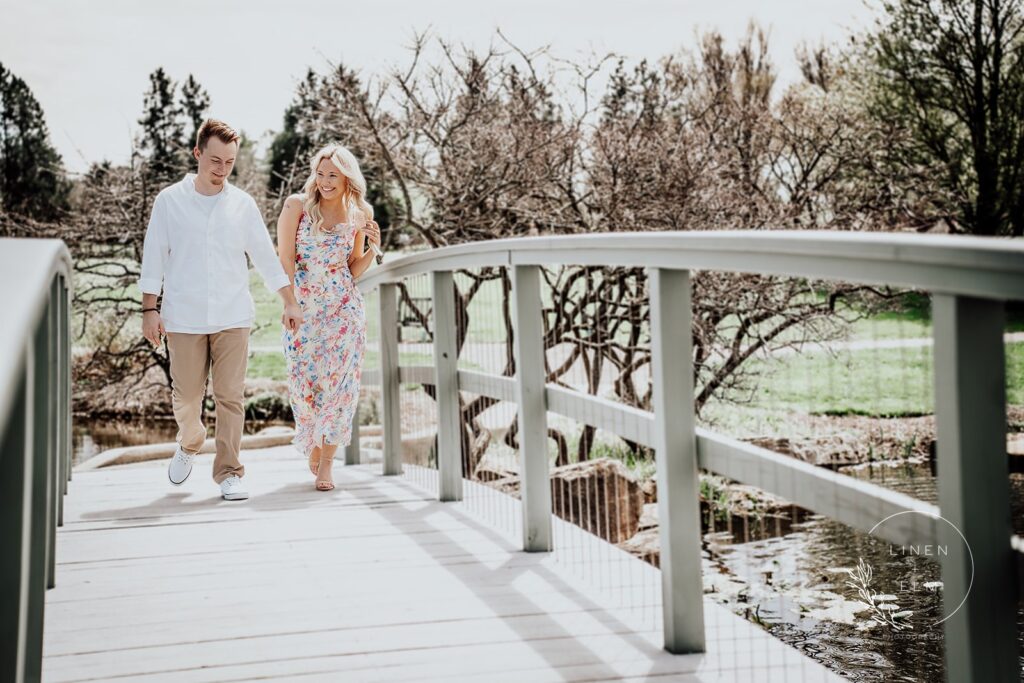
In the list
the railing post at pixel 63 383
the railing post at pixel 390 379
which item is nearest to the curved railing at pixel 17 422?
the railing post at pixel 63 383

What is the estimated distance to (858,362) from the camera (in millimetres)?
2453

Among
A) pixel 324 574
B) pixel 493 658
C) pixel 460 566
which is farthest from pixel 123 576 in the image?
pixel 493 658

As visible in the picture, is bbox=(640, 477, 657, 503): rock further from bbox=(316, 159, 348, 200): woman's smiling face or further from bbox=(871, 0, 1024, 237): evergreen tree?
bbox=(871, 0, 1024, 237): evergreen tree

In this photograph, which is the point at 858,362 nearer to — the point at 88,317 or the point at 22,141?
the point at 88,317

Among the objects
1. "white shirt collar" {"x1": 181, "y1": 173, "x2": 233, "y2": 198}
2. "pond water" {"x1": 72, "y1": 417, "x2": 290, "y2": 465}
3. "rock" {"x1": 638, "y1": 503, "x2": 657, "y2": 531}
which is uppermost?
"white shirt collar" {"x1": 181, "y1": 173, "x2": 233, "y2": 198}

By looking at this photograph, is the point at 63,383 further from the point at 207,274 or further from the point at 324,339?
the point at 324,339

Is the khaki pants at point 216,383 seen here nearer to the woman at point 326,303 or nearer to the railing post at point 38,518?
the woman at point 326,303

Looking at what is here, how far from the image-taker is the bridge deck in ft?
9.46

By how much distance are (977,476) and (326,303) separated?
13.6ft

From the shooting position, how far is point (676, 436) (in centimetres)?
280

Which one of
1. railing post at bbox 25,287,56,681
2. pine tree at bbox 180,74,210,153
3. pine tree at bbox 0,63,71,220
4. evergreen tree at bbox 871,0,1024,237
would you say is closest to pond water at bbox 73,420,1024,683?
railing post at bbox 25,287,56,681

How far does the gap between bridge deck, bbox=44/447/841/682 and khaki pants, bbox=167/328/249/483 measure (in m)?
0.34

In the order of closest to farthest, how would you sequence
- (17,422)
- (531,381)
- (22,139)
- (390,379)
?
(17,422) → (531,381) → (390,379) → (22,139)

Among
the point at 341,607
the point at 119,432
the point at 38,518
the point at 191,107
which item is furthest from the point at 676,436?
the point at 191,107
